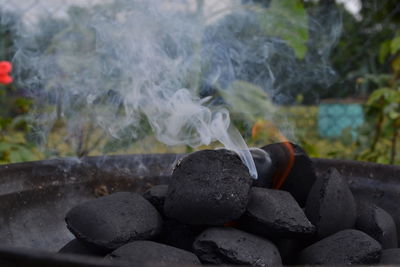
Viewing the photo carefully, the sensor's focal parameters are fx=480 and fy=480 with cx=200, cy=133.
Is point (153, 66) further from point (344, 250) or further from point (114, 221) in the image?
point (344, 250)

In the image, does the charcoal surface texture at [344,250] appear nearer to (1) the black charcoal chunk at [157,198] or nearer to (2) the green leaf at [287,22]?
(1) the black charcoal chunk at [157,198]

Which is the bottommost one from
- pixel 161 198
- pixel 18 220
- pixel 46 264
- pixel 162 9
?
pixel 18 220

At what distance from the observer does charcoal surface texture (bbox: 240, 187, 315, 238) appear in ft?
3.59

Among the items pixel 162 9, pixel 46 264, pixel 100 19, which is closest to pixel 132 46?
pixel 162 9

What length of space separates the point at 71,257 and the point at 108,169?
998 mm

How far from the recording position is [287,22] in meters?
2.48

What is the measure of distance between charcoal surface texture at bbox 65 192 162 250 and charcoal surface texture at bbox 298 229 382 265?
0.37m

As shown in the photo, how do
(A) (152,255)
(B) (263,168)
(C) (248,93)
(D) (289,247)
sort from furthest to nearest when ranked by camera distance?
1. (C) (248,93)
2. (B) (263,168)
3. (D) (289,247)
4. (A) (152,255)

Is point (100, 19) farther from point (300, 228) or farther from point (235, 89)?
point (300, 228)

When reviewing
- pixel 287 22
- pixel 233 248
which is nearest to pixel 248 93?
pixel 287 22

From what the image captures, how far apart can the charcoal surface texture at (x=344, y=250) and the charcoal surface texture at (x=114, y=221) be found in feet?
1.23

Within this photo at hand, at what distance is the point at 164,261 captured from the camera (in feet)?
3.14

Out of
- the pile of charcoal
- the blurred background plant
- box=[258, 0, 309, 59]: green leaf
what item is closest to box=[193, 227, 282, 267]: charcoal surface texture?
the pile of charcoal

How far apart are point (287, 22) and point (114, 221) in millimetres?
1696
